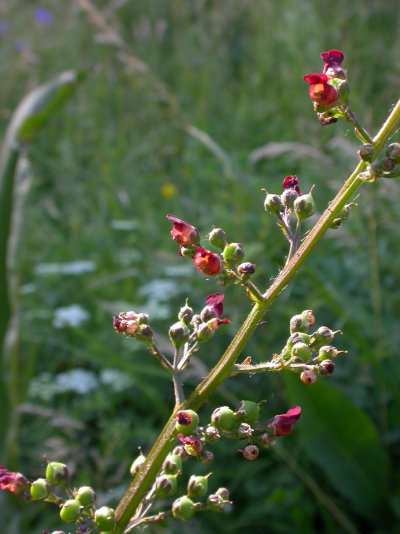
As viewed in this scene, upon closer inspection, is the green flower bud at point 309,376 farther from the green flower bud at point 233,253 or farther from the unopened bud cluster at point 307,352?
the green flower bud at point 233,253

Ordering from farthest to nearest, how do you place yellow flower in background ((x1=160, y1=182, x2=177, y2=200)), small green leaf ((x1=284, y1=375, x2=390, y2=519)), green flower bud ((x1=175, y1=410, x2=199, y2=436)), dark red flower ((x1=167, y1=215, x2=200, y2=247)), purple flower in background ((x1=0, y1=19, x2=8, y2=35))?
purple flower in background ((x1=0, y1=19, x2=8, y2=35)), yellow flower in background ((x1=160, y1=182, x2=177, y2=200)), small green leaf ((x1=284, y1=375, x2=390, y2=519)), dark red flower ((x1=167, y1=215, x2=200, y2=247)), green flower bud ((x1=175, y1=410, x2=199, y2=436))

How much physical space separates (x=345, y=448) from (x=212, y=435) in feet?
5.13

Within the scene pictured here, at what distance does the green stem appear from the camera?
693 mm

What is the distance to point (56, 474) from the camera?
79 cm

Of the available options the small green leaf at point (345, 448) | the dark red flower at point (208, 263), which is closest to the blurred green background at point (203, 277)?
the small green leaf at point (345, 448)

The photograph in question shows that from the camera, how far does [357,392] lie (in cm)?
246

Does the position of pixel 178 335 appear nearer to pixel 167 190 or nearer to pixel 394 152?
pixel 394 152

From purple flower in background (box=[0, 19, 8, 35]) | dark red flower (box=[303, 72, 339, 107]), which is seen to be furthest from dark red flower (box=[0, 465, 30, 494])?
purple flower in background (box=[0, 19, 8, 35])

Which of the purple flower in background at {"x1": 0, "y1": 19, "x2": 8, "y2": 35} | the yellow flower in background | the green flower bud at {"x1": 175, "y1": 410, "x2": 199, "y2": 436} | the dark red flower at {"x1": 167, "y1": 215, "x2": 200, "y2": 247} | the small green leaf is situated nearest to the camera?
the green flower bud at {"x1": 175, "y1": 410, "x2": 199, "y2": 436}

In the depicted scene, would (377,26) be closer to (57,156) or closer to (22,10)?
(57,156)

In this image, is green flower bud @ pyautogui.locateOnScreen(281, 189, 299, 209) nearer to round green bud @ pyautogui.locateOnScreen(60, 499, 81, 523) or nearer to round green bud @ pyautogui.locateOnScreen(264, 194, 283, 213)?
round green bud @ pyautogui.locateOnScreen(264, 194, 283, 213)

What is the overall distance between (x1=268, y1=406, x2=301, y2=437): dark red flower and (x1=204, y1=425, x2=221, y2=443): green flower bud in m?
0.08

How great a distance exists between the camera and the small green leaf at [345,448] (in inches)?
84.8

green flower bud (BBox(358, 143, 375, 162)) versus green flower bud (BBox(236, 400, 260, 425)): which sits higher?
green flower bud (BBox(358, 143, 375, 162))
